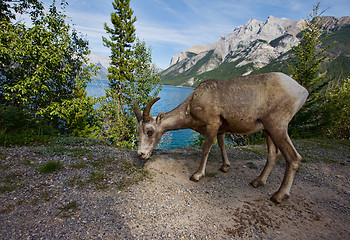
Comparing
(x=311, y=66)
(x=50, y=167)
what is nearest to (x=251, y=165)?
(x=50, y=167)

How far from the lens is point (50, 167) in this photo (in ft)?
15.8

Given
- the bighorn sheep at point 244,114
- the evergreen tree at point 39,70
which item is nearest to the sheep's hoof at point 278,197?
the bighorn sheep at point 244,114

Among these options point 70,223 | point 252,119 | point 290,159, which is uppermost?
point 252,119

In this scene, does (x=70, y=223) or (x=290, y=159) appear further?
(x=290, y=159)

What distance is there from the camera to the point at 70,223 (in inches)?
125

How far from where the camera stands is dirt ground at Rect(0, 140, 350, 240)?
3201mm

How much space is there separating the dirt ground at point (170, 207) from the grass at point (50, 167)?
210mm

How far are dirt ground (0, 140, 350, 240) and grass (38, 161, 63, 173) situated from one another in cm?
21

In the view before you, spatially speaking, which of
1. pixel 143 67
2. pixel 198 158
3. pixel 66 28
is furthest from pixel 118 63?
pixel 198 158

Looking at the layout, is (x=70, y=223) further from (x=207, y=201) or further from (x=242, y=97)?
(x=242, y=97)

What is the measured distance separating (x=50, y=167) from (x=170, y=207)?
12.0ft

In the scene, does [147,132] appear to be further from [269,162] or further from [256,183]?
[269,162]

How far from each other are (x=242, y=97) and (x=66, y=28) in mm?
11543

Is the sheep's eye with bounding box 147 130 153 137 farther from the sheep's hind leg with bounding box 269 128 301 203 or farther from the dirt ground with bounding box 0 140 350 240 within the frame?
the sheep's hind leg with bounding box 269 128 301 203
